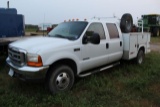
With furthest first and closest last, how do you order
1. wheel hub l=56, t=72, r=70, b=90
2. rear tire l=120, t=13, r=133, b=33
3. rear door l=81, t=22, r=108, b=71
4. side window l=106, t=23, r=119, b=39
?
rear tire l=120, t=13, r=133, b=33
side window l=106, t=23, r=119, b=39
rear door l=81, t=22, r=108, b=71
wheel hub l=56, t=72, r=70, b=90

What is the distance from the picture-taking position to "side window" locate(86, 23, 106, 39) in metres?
5.35

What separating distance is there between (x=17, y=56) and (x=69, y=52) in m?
1.18

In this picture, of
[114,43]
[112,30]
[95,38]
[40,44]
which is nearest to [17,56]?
[40,44]

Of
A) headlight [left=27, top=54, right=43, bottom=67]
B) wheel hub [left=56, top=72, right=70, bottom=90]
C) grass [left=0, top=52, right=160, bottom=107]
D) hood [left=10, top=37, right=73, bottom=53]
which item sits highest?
hood [left=10, top=37, right=73, bottom=53]

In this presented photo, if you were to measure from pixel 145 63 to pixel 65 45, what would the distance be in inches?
176

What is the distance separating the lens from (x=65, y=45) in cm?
473

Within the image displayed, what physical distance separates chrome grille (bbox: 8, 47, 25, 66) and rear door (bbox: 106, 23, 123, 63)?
2.59 m

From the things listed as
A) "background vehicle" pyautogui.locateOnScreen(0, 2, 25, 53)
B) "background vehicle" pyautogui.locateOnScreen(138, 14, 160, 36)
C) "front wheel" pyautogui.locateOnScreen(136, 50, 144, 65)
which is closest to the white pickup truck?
"front wheel" pyautogui.locateOnScreen(136, 50, 144, 65)

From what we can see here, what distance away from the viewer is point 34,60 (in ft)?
13.8

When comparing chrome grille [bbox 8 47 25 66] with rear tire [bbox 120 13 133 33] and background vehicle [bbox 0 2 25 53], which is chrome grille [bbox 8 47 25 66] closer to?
background vehicle [bbox 0 2 25 53]

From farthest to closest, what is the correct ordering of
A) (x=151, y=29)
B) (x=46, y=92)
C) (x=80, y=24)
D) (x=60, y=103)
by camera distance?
(x=151, y=29), (x=80, y=24), (x=46, y=92), (x=60, y=103)

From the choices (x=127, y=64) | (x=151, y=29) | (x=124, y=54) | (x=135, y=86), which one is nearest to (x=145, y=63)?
(x=127, y=64)

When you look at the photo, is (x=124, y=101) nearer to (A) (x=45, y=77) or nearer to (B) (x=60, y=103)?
(B) (x=60, y=103)

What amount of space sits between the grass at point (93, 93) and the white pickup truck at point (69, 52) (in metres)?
0.30
